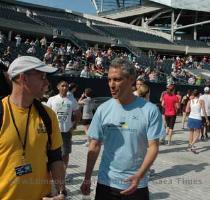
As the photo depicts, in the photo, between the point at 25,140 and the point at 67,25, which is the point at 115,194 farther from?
the point at 67,25

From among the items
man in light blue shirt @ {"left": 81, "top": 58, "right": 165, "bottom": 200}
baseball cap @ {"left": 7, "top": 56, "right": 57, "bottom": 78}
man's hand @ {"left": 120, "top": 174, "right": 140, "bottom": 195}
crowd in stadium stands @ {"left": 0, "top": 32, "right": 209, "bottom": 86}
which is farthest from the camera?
crowd in stadium stands @ {"left": 0, "top": 32, "right": 209, "bottom": 86}

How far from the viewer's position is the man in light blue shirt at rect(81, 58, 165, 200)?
412 cm

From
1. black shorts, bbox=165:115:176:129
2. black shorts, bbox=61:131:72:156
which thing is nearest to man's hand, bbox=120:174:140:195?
black shorts, bbox=61:131:72:156

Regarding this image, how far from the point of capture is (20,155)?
3119 mm

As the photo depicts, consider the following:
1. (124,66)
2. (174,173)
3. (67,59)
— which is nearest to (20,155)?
(124,66)

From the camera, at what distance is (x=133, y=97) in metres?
4.26

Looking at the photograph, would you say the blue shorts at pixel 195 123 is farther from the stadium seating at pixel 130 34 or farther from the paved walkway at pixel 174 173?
the stadium seating at pixel 130 34

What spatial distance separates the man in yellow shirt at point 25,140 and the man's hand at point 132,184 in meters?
0.85

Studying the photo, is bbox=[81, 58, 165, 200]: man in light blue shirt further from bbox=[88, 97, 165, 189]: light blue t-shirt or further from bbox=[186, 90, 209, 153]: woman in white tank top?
bbox=[186, 90, 209, 153]: woman in white tank top

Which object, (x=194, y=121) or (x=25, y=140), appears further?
(x=194, y=121)

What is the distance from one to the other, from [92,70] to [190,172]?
1738 centimetres

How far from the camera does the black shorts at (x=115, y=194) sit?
414cm

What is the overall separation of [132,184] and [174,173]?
626 centimetres


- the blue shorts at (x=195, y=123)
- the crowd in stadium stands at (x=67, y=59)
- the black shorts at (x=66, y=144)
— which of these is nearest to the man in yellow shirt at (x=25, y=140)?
the black shorts at (x=66, y=144)
